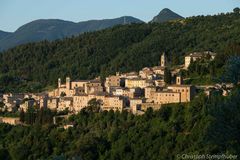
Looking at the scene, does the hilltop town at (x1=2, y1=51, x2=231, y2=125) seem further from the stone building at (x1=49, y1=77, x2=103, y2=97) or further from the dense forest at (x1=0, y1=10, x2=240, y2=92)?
the dense forest at (x1=0, y1=10, x2=240, y2=92)

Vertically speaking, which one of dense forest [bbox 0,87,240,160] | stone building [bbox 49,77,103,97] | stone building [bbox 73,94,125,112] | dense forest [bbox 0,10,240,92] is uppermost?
dense forest [bbox 0,10,240,92]

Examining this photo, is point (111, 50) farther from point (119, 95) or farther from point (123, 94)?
point (119, 95)

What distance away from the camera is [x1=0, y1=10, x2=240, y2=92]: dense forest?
173ft

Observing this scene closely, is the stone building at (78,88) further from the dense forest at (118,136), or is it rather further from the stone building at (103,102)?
the dense forest at (118,136)

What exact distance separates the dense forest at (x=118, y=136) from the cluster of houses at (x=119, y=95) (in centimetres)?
93

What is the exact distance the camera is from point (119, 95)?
36156 mm

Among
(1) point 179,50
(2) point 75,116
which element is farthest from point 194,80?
(1) point 179,50

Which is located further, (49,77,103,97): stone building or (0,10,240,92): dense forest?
(0,10,240,92): dense forest

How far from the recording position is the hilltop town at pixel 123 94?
110ft

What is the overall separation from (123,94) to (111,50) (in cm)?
2396

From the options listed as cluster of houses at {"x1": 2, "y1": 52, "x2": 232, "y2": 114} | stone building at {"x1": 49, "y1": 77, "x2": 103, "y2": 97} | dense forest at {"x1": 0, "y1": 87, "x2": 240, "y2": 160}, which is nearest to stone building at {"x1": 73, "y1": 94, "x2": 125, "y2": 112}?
cluster of houses at {"x1": 2, "y1": 52, "x2": 232, "y2": 114}

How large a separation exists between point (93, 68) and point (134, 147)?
2621 centimetres

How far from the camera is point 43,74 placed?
5741cm

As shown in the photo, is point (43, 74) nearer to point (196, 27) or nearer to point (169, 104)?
point (196, 27)
